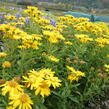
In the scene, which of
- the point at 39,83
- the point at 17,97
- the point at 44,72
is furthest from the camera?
the point at 44,72

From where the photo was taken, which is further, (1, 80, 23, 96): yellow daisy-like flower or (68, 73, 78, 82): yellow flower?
(68, 73, 78, 82): yellow flower

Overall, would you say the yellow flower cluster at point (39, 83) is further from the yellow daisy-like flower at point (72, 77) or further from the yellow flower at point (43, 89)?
the yellow daisy-like flower at point (72, 77)

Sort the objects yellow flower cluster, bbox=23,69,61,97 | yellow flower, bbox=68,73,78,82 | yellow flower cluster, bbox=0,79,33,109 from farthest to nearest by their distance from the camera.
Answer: yellow flower, bbox=68,73,78,82 < yellow flower cluster, bbox=23,69,61,97 < yellow flower cluster, bbox=0,79,33,109

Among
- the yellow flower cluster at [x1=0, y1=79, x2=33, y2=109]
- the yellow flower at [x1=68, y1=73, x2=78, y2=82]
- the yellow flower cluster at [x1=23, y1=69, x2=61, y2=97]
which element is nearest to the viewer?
the yellow flower cluster at [x1=0, y1=79, x2=33, y2=109]

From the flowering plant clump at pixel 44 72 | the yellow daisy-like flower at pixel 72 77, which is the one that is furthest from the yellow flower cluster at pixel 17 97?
the yellow daisy-like flower at pixel 72 77

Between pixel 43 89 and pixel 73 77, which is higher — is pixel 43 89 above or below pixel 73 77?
above

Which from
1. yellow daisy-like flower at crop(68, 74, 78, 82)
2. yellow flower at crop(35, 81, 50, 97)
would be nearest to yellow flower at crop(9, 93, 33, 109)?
yellow flower at crop(35, 81, 50, 97)

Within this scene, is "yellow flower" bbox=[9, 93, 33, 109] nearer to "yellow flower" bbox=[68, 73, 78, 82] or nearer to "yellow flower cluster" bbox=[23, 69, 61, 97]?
"yellow flower cluster" bbox=[23, 69, 61, 97]

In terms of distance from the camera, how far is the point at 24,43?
7.61 ft

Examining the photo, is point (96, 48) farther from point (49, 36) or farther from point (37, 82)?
point (37, 82)

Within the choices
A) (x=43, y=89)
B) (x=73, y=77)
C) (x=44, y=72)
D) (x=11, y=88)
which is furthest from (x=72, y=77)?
Result: (x=11, y=88)

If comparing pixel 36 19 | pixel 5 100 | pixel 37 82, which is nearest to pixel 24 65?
pixel 5 100

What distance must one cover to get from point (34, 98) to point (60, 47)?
1662 mm

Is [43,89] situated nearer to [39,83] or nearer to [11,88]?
[39,83]
